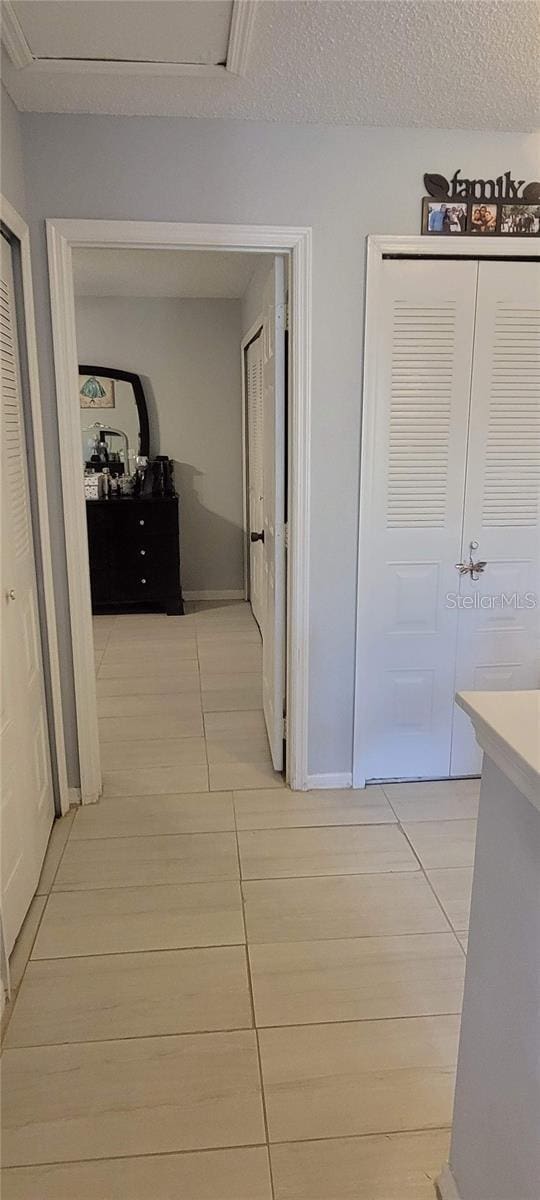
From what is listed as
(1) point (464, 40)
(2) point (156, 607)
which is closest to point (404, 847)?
(1) point (464, 40)

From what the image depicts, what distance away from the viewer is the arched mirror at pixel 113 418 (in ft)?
17.8

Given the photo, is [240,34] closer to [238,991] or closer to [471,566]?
[471,566]

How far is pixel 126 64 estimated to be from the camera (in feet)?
6.42

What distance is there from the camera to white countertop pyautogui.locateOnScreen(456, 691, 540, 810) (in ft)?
3.25

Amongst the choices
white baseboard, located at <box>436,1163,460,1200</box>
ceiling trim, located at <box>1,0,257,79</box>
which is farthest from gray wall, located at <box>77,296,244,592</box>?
white baseboard, located at <box>436,1163,460,1200</box>

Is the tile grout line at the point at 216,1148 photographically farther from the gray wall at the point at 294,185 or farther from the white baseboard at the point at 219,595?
the white baseboard at the point at 219,595

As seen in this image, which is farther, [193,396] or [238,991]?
[193,396]

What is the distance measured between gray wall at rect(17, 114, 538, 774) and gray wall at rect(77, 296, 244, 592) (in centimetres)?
317

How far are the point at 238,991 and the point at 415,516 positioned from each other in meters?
1.66

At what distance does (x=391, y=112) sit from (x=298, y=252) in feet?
1.58

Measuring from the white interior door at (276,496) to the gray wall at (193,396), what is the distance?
8.53ft

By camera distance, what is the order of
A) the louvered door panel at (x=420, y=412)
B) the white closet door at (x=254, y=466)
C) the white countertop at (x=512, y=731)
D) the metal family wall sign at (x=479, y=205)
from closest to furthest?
1. the white countertop at (x=512, y=731)
2. the metal family wall sign at (x=479, y=205)
3. the louvered door panel at (x=420, y=412)
4. the white closet door at (x=254, y=466)

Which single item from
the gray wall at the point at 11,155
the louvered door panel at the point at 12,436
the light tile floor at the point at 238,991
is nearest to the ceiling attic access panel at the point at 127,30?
the gray wall at the point at 11,155

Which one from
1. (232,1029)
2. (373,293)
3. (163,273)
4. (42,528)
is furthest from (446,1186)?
(163,273)
